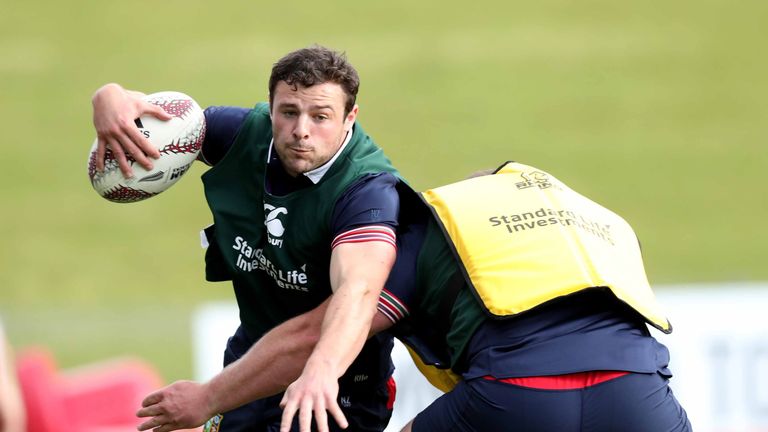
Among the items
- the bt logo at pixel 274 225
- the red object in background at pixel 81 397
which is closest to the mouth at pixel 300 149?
the bt logo at pixel 274 225

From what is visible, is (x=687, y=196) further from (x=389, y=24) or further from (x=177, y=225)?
(x=177, y=225)

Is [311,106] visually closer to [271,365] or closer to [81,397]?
[271,365]

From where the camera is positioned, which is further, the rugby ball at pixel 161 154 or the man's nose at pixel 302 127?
the rugby ball at pixel 161 154

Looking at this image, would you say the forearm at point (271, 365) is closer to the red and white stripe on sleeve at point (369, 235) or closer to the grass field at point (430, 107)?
the red and white stripe on sleeve at point (369, 235)

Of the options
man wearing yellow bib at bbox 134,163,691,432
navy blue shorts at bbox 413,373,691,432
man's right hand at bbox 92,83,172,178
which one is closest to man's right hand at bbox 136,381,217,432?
man wearing yellow bib at bbox 134,163,691,432

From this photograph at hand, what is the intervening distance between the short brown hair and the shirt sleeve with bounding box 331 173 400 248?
0.29 meters

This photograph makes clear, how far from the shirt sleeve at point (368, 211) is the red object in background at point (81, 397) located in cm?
356

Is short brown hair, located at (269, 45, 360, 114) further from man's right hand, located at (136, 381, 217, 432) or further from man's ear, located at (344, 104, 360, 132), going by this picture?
man's right hand, located at (136, 381, 217, 432)

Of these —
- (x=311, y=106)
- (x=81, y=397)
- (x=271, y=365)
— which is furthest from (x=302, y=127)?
(x=81, y=397)

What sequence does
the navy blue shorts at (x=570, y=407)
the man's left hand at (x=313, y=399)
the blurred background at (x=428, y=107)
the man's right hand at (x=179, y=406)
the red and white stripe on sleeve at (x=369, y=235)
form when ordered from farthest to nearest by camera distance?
1. the blurred background at (x=428, y=107)
2. the man's right hand at (x=179, y=406)
3. the red and white stripe on sleeve at (x=369, y=235)
4. the navy blue shorts at (x=570, y=407)
5. the man's left hand at (x=313, y=399)

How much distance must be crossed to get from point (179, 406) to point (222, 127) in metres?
1.12

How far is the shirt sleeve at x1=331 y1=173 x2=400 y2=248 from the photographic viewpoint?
4.15 meters

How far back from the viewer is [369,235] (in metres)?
4.13

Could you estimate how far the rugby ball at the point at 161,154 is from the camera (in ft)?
14.8
